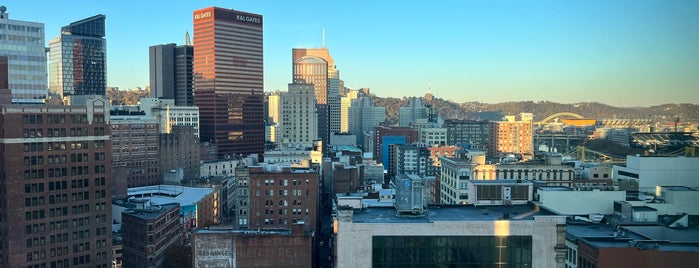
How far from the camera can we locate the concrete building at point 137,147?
124 m

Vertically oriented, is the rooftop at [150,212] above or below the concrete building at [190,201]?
above

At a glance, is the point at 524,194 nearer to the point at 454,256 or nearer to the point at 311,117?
the point at 454,256

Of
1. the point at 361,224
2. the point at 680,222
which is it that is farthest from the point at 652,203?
the point at 361,224

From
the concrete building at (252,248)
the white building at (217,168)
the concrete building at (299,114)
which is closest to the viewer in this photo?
the concrete building at (252,248)

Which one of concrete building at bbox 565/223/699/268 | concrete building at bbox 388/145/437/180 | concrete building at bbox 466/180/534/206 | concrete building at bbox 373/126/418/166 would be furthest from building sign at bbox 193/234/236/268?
concrete building at bbox 373/126/418/166

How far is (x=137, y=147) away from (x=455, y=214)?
10668 centimetres

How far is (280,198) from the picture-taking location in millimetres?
73750

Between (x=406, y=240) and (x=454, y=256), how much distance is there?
9.85 feet

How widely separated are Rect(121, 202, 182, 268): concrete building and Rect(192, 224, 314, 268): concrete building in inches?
791

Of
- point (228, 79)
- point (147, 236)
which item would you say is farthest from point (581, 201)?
point (228, 79)

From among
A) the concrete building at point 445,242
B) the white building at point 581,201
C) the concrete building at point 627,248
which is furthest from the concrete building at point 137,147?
the concrete building at point 627,248

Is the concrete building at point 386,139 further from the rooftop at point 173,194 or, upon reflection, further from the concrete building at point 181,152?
the rooftop at point 173,194

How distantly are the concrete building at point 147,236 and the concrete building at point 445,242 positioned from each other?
146 feet

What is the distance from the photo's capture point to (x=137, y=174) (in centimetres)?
12406
